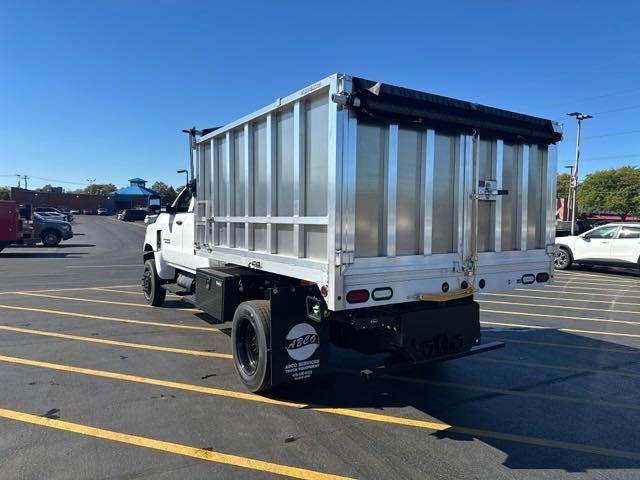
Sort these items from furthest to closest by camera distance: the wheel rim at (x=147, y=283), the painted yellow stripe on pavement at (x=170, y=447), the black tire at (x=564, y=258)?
the black tire at (x=564, y=258), the wheel rim at (x=147, y=283), the painted yellow stripe on pavement at (x=170, y=447)

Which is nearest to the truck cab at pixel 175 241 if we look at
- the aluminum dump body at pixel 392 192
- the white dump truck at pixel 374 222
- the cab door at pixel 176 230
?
the cab door at pixel 176 230

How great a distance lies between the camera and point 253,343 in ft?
16.9

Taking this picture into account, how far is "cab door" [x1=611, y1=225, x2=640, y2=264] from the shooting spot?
14959mm

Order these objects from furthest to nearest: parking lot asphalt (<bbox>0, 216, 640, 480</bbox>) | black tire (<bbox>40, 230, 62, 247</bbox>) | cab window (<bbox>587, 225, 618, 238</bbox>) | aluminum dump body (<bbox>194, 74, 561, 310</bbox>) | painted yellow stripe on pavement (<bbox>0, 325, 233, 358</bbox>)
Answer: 1. black tire (<bbox>40, 230, 62, 247</bbox>)
2. cab window (<bbox>587, 225, 618, 238</bbox>)
3. painted yellow stripe on pavement (<bbox>0, 325, 233, 358</bbox>)
4. aluminum dump body (<bbox>194, 74, 561, 310</bbox>)
5. parking lot asphalt (<bbox>0, 216, 640, 480</bbox>)

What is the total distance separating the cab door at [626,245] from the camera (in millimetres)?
14959

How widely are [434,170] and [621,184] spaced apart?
87.3m

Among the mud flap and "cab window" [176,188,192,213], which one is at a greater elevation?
"cab window" [176,188,192,213]

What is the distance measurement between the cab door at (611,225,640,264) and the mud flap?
550 inches

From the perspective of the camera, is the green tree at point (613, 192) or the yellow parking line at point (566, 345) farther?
the green tree at point (613, 192)

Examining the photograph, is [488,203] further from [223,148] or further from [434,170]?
[223,148]

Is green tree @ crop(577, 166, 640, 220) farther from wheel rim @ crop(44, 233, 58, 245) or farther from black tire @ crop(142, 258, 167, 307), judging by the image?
black tire @ crop(142, 258, 167, 307)

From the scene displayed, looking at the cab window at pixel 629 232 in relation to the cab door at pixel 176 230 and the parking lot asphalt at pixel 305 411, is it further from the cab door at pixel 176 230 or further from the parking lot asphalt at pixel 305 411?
the cab door at pixel 176 230

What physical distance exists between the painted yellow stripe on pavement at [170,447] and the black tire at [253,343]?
3.53 feet

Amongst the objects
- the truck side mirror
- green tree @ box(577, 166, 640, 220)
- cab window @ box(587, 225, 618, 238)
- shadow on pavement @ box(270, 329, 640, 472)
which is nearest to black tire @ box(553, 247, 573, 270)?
cab window @ box(587, 225, 618, 238)
